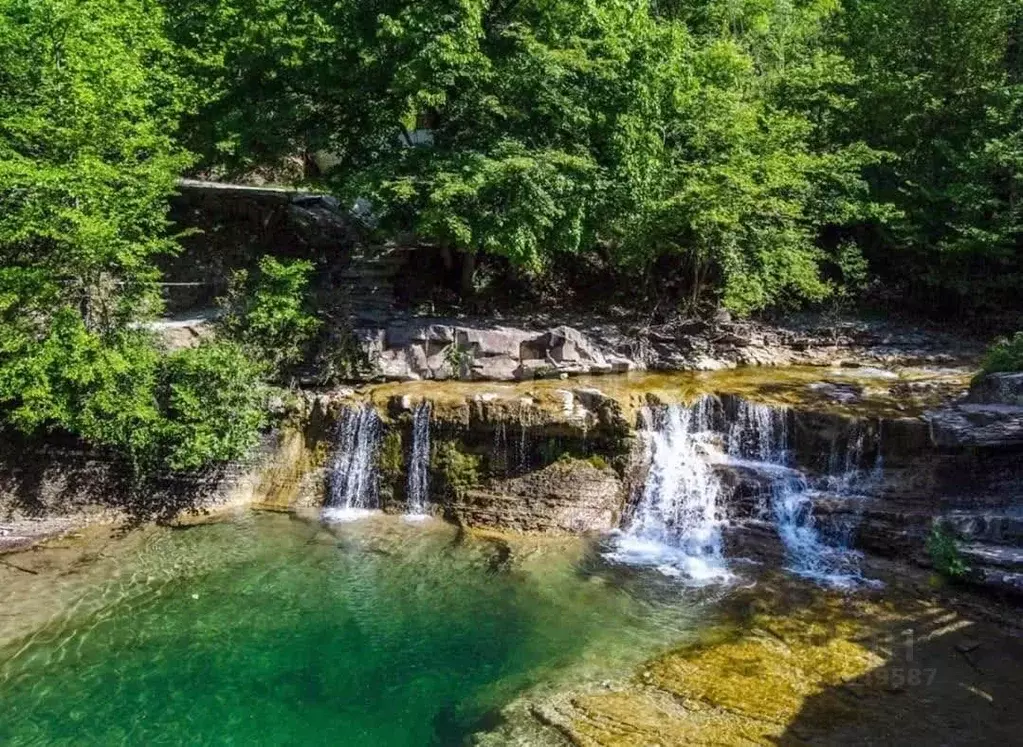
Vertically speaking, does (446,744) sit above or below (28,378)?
below

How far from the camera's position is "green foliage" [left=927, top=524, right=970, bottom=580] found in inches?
375

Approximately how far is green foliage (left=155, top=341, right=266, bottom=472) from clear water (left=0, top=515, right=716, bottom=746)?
134cm

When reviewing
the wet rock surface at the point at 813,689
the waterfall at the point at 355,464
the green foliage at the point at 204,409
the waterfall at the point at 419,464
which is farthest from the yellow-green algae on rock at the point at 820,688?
the green foliage at the point at 204,409

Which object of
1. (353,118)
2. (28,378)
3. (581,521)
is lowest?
(581,521)

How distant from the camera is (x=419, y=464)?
12.8 metres

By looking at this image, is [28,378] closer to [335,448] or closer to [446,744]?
[335,448]

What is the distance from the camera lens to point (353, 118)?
1520 cm

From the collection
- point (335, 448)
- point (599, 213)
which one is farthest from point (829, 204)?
point (335, 448)

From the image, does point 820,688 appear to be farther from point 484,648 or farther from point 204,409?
point 204,409

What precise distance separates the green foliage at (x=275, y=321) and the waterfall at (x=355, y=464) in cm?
181

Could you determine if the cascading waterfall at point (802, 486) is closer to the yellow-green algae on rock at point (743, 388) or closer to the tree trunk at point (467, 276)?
the yellow-green algae on rock at point (743, 388)

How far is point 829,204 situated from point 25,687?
17078 millimetres

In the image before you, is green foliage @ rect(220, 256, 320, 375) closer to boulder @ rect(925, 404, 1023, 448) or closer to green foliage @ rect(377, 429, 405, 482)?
green foliage @ rect(377, 429, 405, 482)

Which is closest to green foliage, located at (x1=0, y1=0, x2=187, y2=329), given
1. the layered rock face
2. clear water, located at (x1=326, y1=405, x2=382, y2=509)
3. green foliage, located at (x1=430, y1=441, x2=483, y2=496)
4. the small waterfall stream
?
the layered rock face
